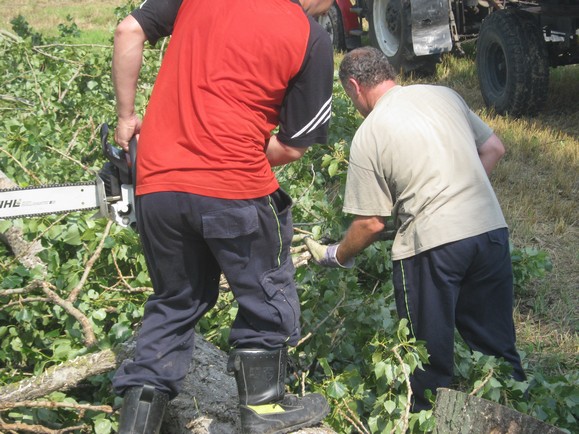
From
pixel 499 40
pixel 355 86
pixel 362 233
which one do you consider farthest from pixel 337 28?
pixel 362 233

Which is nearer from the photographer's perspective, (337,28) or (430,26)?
(430,26)

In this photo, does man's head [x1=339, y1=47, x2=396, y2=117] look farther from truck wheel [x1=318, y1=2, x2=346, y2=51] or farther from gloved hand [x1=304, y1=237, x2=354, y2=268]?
truck wheel [x1=318, y1=2, x2=346, y2=51]

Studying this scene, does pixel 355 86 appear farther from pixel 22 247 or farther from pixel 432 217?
pixel 22 247

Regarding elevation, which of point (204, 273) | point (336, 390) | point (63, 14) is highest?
point (204, 273)

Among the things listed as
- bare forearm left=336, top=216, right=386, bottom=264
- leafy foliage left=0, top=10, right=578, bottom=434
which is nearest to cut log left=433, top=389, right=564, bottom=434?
leafy foliage left=0, top=10, right=578, bottom=434

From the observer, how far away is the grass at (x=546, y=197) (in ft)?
14.0

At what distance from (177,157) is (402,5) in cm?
696

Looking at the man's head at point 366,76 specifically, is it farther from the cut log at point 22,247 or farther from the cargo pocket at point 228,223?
the cut log at point 22,247

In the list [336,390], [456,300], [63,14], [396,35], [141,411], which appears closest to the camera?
[141,411]

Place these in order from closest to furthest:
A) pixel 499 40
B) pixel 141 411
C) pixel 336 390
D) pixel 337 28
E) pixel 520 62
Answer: pixel 141 411 < pixel 336 390 < pixel 520 62 < pixel 499 40 < pixel 337 28

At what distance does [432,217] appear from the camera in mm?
3223

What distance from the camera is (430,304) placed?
10.7 ft

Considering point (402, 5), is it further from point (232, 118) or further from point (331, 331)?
point (232, 118)

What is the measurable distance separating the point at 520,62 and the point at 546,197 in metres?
1.84
